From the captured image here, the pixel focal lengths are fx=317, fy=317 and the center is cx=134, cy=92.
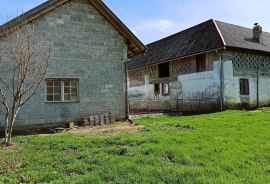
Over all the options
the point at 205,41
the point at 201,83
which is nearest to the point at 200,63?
the point at 201,83

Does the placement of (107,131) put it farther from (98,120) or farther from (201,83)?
(201,83)

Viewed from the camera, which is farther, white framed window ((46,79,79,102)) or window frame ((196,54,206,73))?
window frame ((196,54,206,73))

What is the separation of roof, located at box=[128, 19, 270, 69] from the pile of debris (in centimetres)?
1012

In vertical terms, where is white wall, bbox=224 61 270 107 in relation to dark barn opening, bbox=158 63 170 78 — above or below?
below

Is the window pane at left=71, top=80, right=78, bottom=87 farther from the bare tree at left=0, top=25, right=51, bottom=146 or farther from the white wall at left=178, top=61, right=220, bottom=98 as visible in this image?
the white wall at left=178, top=61, right=220, bottom=98

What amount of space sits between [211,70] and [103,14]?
10.8 metres

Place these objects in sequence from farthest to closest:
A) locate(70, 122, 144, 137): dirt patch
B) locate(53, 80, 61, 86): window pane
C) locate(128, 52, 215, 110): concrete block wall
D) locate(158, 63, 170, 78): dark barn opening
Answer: locate(158, 63, 170, 78): dark barn opening → locate(128, 52, 215, 110): concrete block wall → locate(53, 80, 61, 86): window pane → locate(70, 122, 144, 137): dirt patch

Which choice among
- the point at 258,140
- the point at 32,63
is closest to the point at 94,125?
A: the point at 32,63

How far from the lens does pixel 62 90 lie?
14.6 metres

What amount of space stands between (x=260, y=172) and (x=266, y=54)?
71.8ft

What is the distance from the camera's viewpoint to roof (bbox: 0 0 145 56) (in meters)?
13.0

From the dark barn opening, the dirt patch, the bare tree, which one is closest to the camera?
the dirt patch

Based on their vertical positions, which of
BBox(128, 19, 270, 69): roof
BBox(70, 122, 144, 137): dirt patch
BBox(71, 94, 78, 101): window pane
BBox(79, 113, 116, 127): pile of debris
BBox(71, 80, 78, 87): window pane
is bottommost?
BBox(70, 122, 144, 137): dirt patch

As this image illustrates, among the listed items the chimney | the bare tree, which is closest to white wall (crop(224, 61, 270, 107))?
the chimney
